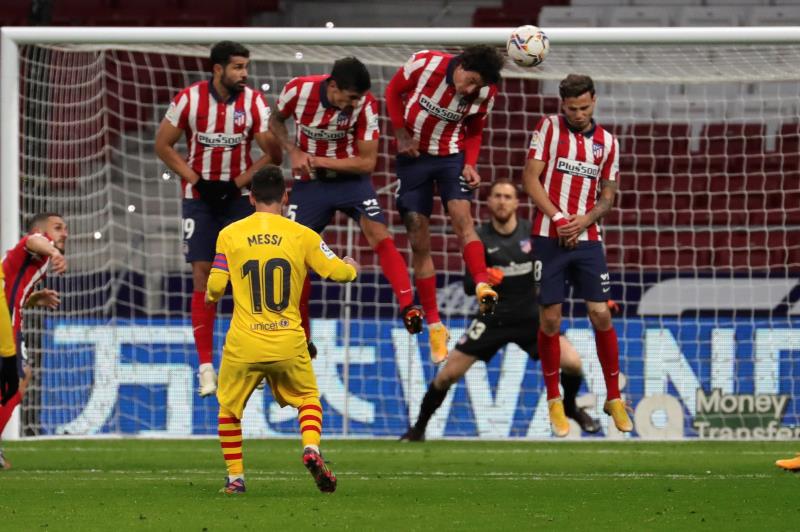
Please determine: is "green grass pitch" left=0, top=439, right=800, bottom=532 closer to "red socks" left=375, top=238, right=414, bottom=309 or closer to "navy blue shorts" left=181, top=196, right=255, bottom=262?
"red socks" left=375, top=238, right=414, bottom=309

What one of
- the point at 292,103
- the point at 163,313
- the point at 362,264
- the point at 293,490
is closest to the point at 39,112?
the point at 163,313

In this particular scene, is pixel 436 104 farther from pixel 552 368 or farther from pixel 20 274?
pixel 20 274

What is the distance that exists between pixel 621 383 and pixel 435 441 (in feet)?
5.88

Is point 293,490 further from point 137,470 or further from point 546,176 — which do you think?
point 546,176

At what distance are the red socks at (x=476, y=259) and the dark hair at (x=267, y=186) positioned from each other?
2642 mm

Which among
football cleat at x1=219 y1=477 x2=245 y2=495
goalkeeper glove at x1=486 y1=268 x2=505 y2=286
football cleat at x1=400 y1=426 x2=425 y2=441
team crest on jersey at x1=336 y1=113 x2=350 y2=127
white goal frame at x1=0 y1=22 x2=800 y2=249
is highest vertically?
white goal frame at x1=0 y1=22 x2=800 y2=249

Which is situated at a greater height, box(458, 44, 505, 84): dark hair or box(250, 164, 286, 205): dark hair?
box(458, 44, 505, 84): dark hair

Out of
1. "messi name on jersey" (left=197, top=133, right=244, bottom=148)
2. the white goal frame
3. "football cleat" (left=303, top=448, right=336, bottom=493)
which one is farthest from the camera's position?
the white goal frame

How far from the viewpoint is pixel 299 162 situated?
33.0 feet

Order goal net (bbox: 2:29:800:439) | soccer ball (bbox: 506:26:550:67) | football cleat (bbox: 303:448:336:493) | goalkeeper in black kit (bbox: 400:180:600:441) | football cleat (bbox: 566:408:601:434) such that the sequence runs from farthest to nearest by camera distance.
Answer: goal net (bbox: 2:29:800:439)
goalkeeper in black kit (bbox: 400:180:600:441)
football cleat (bbox: 566:408:601:434)
soccer ball (bbox: 506:26:550:67)
football cleat (bbox: 303:448:336:493)

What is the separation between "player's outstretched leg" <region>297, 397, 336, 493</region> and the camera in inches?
291

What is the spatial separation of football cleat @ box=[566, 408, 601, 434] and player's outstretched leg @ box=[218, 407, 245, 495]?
4.73 m

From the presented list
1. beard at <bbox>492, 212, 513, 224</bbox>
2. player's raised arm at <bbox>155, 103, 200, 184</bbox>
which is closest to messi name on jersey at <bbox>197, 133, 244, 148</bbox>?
player's raised arm at <bbox>155, 103, 200, 184</bbox>

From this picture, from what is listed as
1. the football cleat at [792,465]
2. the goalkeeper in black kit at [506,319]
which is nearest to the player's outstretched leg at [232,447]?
the football cleat at [792,465]
